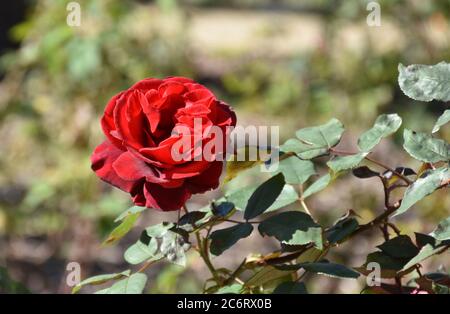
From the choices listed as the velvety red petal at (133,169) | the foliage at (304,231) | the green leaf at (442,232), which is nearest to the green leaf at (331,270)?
the foliage at (304,231)

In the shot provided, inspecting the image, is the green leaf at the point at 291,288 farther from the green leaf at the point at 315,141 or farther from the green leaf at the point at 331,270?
the green leaf at the point at 315,141

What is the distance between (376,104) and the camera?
342 centimetres

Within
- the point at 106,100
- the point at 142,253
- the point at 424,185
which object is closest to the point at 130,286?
the point at 142,253

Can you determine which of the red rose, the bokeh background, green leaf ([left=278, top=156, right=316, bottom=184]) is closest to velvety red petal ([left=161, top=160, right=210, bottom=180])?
the red rose

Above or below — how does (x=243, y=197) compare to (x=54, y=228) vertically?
above

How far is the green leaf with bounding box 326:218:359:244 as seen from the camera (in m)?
1.11

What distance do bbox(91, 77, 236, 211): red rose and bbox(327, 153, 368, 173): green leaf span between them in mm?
132

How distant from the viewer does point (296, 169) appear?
1252 millimetres

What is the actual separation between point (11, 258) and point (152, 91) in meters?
2.49

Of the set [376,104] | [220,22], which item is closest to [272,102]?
[376,104]

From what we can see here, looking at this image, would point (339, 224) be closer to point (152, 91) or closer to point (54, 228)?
point (152, 91)

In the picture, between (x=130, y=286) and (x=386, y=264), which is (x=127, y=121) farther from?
(x=386, y=264)

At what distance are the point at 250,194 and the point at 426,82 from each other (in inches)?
11.2

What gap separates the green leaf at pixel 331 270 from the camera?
1034 millimetres
